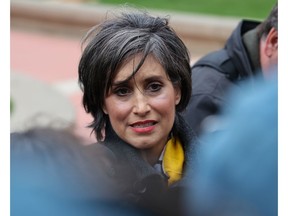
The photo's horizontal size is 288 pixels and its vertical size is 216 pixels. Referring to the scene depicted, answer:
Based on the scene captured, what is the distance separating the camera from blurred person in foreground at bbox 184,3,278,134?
8.91 ft

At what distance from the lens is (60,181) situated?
1.30m

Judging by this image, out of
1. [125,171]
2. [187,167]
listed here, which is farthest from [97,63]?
[125,171]

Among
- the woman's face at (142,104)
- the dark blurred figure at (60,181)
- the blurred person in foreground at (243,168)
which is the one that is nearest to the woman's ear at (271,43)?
the woman's face at (142,104)

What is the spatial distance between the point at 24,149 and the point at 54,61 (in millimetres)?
7549

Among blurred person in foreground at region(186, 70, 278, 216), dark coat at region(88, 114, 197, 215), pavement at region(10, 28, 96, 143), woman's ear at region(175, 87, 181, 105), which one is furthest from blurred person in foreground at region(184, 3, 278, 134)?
pavement at region(10, 28, 96, 143)

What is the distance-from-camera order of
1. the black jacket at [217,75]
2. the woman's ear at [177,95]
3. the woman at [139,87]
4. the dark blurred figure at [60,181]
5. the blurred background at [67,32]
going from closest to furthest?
the dark blurred figure at [60,181]
the woman at [139,87]
the woman's ear at [177,95]
the black jacket at [217,75]
the blurred background at [67,32]

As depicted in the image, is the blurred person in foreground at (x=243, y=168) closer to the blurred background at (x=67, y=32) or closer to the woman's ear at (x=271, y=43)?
the woman's ear at (x=271, y=43)

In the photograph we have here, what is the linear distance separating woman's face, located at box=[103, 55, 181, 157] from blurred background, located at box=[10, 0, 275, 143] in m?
4.50

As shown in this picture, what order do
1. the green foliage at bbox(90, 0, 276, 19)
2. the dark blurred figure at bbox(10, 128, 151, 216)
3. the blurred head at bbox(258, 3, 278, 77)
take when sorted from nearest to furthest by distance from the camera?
the dark blurred figure at bbox(10, 128, 151, 216) → the blurred head at bbox(258, 3, 278, 77) → the green foliage at bbox(90, 0, 276, 19)

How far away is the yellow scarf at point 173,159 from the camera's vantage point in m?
1.92

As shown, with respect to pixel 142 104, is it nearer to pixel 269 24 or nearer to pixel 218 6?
pixel 269 24

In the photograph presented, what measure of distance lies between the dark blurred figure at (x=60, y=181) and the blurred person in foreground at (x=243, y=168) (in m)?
0.18

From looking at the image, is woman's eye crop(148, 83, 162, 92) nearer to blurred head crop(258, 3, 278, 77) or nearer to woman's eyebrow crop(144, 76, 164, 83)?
woman's eyebrow crop(144, 76, 164, 83)

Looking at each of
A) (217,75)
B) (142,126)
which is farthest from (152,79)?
(217,75)
